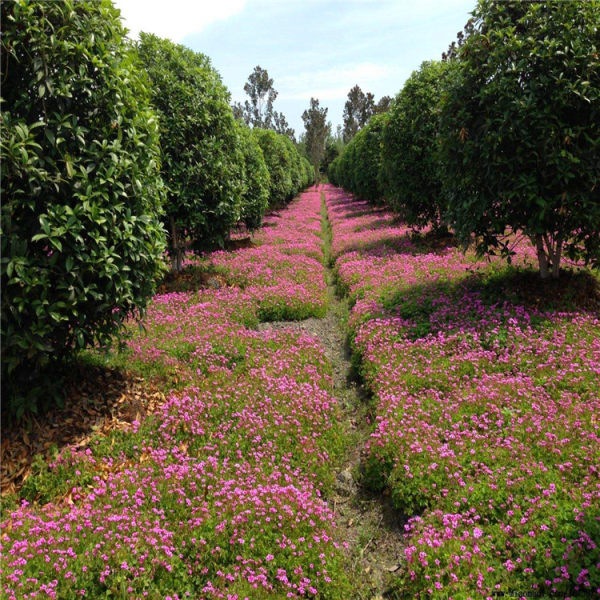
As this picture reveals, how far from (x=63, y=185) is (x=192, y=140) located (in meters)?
8.93

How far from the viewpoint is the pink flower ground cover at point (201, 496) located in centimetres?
411

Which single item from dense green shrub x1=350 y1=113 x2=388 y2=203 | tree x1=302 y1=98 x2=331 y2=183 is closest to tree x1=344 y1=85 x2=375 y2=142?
tree x1=302 y1=98 x2=331 y2=183

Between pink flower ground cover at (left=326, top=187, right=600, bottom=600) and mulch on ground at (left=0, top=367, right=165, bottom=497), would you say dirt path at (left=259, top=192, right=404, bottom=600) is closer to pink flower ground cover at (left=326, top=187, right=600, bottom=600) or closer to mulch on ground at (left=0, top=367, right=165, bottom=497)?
pink flower ground cover at (left=326, top=187, right=600, bottom=600)

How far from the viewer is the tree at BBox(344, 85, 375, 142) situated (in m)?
108

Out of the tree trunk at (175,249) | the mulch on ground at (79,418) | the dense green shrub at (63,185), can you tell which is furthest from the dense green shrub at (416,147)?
the mulch on ground at (79,418)

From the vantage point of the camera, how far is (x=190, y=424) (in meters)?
6.62

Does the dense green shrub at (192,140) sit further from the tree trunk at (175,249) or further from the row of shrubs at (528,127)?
the row of shrubs at (528,127)

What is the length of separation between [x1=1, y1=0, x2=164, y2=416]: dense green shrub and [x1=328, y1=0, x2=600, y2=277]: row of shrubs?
24.4ft

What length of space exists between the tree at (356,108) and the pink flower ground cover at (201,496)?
112m

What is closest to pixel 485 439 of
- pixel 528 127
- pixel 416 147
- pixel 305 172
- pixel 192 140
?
pixel 528 127

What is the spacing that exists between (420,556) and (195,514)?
99.6 inches

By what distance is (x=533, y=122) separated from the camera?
8.59m

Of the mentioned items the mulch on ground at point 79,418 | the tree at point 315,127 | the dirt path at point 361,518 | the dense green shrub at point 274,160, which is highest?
the tree at point 315,127

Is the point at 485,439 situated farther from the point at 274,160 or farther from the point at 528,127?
the point at 274,160
